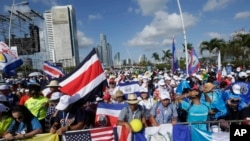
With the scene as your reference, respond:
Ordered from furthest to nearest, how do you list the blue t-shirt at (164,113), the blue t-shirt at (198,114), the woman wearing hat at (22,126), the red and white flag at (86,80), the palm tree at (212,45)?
1. the palm tree at (212,45)
2. the red and white flag at (86,80)
3. the blue t-shirt at (164,113)
4. the blue t-shirt at (198,114)
5. the woman wearing hat at (22,126)

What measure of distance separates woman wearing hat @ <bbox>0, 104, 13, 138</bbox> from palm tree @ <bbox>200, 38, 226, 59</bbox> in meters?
57.9

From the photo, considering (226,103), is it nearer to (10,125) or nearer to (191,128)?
(191,128)

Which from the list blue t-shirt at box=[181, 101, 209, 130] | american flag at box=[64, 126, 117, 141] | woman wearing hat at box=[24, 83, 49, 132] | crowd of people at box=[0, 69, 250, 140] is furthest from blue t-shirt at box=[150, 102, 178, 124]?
woman wearing hat at box=[24, 83, 49, 132]

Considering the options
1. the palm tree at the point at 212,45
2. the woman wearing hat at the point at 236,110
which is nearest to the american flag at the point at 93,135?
the woman wearing hat at the point at 236,110

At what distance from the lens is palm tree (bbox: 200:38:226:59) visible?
61.0 m

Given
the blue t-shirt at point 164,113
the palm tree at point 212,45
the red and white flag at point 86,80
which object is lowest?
the blue t-shirt at point 164,113

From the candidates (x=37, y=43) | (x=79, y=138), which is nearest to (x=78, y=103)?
(x=79, y=138)

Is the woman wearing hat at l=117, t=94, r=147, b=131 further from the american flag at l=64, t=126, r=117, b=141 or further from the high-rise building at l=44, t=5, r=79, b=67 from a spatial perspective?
the high-rise building at l=44, t=5, r=79, b=67

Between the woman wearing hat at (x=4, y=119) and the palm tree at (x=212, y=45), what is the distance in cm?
5789

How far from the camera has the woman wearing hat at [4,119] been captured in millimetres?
6078

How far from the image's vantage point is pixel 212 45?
61.5 m

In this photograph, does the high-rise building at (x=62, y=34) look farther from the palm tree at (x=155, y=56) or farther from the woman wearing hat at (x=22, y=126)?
the woman wearing hat at (x=22, y=126)

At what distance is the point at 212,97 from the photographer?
310 inches

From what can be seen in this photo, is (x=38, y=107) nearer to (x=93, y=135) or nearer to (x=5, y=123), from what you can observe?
(x=5, y=123)
